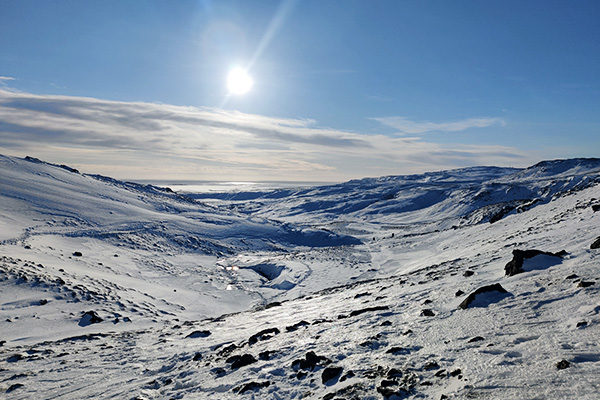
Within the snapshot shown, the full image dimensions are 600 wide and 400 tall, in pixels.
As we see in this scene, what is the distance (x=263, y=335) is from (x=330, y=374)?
18.1 ft

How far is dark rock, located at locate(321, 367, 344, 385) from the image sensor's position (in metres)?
6.99

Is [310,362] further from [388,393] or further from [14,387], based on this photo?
[14,387]

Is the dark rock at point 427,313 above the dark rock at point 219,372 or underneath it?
above

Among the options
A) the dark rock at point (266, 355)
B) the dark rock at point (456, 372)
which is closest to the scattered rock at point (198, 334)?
the dark rock at point (266, 355)

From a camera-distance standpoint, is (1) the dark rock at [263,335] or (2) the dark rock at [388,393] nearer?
(2) the dark rock at [388,393]

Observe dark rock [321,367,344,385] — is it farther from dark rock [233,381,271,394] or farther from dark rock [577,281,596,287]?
dark rock [577,281,596,287]

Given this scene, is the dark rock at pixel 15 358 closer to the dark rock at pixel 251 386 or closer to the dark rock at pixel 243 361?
the dark rock at pixel 243 361

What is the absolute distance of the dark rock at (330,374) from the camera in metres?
6.99

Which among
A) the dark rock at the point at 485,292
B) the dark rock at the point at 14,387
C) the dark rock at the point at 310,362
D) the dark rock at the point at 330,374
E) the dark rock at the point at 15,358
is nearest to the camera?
the dark rock at the point at 330,374

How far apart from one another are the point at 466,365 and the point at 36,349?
15.4 meters

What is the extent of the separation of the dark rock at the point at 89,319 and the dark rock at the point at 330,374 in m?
15.5

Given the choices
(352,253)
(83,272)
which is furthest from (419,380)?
(352,253)

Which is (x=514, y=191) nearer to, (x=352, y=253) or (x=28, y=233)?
(x=352, y=253)

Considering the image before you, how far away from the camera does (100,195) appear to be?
6169 centimetres
